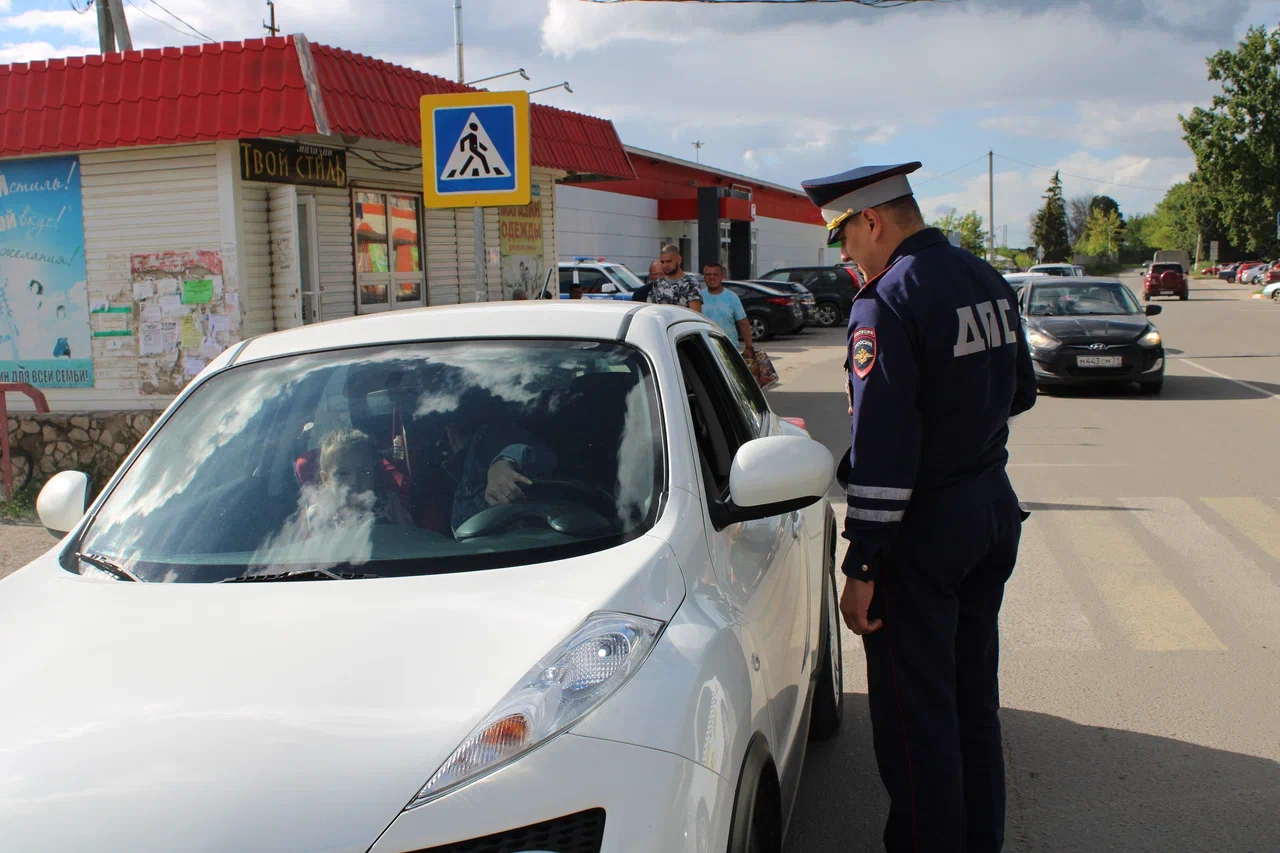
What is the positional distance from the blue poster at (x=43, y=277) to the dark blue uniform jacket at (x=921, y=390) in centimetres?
958

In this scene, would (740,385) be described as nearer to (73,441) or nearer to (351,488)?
(351,488)

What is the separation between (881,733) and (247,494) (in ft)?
5.98

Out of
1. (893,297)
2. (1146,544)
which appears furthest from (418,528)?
(1146,544)

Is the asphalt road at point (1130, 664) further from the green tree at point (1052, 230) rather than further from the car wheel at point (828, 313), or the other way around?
the green tree at point (1052, 230)

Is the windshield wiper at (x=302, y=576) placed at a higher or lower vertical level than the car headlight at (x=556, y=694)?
higher

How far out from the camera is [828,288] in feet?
115

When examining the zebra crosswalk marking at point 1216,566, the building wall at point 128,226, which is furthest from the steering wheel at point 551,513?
the building wall at point 128,226

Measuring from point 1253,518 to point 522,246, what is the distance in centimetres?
967

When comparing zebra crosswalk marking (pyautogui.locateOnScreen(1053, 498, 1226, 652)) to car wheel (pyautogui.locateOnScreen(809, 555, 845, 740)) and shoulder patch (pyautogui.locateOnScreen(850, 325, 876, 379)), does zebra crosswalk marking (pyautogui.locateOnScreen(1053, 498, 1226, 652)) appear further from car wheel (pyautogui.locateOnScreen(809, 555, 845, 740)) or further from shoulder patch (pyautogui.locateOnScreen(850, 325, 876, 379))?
shoulder patch (pyautogui.locateOnScreen(850, 325, 876, 379))

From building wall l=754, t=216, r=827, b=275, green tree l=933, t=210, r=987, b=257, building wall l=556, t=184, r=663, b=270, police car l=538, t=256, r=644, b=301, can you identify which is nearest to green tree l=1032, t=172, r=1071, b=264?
green tree l=933, t=210, r=987, b=257

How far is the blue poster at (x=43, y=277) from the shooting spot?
34.2ft

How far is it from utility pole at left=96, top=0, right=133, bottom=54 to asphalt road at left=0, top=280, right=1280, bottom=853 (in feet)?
31.5

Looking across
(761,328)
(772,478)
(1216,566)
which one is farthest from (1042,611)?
(761,328)

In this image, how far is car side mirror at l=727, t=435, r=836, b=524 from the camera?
2.67m
